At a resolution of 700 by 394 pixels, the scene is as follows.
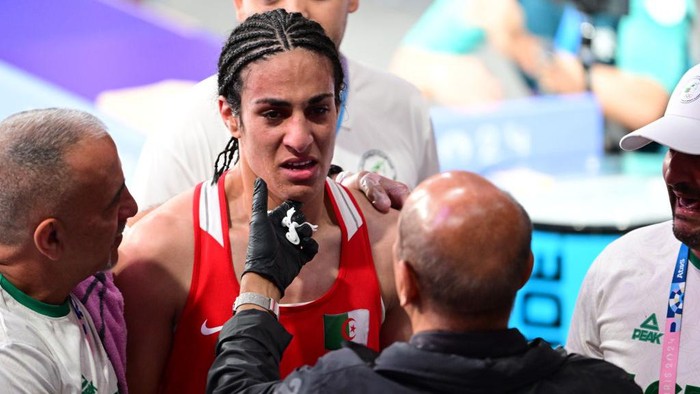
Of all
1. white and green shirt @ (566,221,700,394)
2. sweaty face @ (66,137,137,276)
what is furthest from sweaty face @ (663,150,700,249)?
sweaty face @ (66,137,137,276)

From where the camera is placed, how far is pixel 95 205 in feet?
6.70

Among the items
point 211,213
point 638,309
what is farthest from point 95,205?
point 638,309

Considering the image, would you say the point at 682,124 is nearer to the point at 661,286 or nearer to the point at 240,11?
the point at 661,286

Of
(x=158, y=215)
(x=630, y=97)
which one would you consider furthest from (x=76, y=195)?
(x=630, y=97)

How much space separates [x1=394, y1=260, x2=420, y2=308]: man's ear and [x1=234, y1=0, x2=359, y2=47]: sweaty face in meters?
1.24

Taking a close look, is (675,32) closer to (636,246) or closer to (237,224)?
(636,246)

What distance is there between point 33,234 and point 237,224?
1.61ft

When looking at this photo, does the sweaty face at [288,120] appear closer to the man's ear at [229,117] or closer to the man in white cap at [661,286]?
the man's ear at [229,117]

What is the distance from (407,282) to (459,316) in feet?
0.34

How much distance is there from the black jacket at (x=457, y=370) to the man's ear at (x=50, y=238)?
0.42 metres

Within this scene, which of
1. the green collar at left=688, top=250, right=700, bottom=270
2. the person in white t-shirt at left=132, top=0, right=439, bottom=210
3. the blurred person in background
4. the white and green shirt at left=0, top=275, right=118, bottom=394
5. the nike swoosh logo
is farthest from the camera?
the blurred person in background

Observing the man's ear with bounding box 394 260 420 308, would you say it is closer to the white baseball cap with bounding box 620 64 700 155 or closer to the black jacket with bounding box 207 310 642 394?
the black jacket with bounding box 207 310 642 394

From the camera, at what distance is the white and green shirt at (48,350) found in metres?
1.89

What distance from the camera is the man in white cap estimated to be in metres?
2.40
